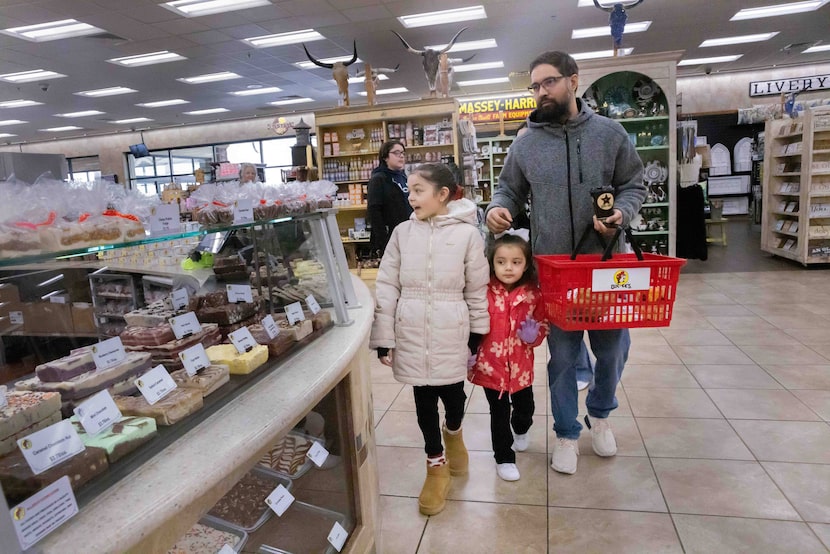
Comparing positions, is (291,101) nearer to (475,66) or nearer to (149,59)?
(149,59)

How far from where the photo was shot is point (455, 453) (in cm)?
253

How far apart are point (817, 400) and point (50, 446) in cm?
364

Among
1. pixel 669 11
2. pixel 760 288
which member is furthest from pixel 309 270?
pixel 669 11

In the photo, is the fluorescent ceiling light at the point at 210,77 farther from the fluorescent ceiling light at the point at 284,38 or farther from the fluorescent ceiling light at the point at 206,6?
the fluorescent ceiling light at the point at 206,6

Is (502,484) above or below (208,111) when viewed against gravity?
below

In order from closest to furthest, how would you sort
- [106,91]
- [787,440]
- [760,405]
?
1. [787,440]
2. [760,405]
3. [106,91]

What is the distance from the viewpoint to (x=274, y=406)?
1310 millimetres

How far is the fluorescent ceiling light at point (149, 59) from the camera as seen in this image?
30.1ft

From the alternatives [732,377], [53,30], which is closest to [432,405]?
[732,377]

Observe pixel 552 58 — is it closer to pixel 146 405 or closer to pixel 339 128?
pixel 146 405

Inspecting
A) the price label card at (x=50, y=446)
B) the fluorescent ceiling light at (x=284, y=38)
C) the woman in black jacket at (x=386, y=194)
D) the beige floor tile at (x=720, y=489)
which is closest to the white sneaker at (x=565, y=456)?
the beige floor tile at (x=720, y=489)

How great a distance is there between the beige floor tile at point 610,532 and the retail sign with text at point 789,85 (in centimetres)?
1532

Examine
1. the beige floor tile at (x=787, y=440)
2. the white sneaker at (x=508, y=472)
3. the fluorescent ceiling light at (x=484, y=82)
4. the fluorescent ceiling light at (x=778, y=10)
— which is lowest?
the beige floor tile at (x=787, y=440)

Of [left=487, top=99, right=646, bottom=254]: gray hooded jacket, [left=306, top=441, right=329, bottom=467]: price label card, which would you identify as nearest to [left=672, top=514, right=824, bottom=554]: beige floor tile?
[left=487, top=99, right=646, bottom=254]: gray hooded jacket
